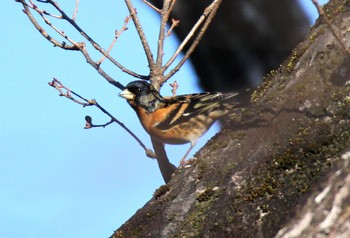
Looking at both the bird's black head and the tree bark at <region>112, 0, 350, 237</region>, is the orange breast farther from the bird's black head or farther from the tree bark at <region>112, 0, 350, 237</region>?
the tree bark at <region>112, 0, 350, 237</region>

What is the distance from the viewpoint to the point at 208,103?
5.71 m

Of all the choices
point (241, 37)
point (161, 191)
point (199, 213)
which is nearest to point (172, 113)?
point (241, 37)

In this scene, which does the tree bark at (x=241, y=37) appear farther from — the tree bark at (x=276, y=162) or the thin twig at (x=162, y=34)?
the tree bark at (x=276, y=162)

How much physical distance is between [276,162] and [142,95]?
2726 millimetres

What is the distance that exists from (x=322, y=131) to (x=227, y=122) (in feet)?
2.69

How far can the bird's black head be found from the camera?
584cm

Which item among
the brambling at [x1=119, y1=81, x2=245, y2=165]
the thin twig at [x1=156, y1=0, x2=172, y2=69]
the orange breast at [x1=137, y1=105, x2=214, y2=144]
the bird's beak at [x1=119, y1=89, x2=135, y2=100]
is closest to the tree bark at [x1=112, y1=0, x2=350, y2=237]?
the thin twig at [x1=156, y1=0, x2=172, y2=69]

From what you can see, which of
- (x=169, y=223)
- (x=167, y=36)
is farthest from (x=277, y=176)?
(x=167, y=36)

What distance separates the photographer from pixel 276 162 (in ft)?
11.1

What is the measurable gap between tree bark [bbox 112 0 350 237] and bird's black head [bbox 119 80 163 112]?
168 centimetres

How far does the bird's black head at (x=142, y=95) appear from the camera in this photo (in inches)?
230

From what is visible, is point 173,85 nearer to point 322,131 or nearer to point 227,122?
point 227,122

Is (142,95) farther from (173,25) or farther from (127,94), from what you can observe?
(173,25)

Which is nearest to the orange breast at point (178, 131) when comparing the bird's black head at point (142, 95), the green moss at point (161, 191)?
the bird's black head at point (142, 95)
